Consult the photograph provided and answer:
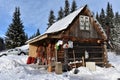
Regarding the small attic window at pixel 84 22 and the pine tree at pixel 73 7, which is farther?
the pine tree at pixel 73 7

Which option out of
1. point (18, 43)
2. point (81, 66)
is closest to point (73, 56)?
point (81, 66)

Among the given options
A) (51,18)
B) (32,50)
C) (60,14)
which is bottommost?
(32,50)

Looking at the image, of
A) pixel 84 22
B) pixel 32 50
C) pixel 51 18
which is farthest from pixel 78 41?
pixel 51 18

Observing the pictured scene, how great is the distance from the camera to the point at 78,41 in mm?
22281

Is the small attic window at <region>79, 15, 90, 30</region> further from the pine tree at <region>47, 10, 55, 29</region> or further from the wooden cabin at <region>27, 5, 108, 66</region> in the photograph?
the pine tree at <region>47, 10, 55, 29</region>

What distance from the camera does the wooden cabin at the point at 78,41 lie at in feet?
69.9

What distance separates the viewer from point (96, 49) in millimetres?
23359

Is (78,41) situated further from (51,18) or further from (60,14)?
(60,14)

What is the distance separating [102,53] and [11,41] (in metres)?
31.5

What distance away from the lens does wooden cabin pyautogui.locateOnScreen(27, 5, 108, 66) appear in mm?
21312

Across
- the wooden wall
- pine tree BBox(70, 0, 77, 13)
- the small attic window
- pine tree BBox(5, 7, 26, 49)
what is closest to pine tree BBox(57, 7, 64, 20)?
pine tree BBox(70, 0, 77, 13)

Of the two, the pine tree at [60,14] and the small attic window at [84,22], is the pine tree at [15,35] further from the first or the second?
the small attic window at [84,22]

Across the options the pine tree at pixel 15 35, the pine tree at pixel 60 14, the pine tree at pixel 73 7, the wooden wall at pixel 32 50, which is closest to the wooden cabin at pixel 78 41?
the wooden wall at pixel 32 50

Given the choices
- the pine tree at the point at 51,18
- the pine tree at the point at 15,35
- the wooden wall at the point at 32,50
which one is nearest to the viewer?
the wooden wall at the point at 32,50
